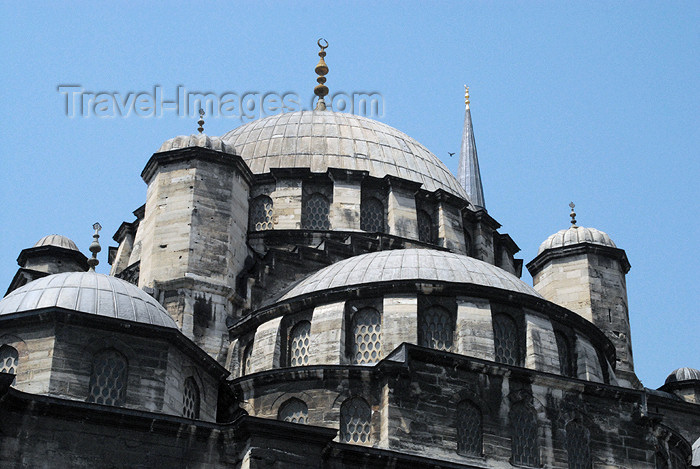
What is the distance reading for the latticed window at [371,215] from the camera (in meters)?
36.0

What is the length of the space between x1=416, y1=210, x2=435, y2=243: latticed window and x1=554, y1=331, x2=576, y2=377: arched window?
27.9ft

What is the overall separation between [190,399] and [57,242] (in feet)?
42.5

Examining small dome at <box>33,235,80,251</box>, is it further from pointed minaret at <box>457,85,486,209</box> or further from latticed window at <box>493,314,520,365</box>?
pointed minaret at <box>457,85,486,209</box>

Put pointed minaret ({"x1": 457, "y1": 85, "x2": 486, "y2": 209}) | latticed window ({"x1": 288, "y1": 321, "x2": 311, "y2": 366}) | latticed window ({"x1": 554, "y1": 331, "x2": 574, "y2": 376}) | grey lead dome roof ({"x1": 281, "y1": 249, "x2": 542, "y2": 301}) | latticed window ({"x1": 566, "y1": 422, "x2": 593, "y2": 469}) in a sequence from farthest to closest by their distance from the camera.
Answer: pointed minaret ({"x1": 457, "y1": 85, "x2": 486, "y2": 209}) < grey lead dome roof ({"x1": 281, "y1": 249, "x2": 542, "y2": 301}) < latticed window ({"x1": 554, "y1": 331, "x2": 574, "y2": 376}) < latticed window ({"x1": 288, "y1": 321, "x2": 311, "y2": 366}) < latticed window ({"x1": 566, "y1": 422, "x2": 593, "y2": 469})

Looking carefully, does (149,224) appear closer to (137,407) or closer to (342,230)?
(342,230)

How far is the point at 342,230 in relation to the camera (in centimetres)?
3512

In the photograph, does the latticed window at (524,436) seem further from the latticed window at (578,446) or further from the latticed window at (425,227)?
the latticed window at (425,227)

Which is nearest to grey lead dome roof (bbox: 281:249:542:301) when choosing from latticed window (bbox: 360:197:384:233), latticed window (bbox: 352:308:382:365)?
latticed window (bbox: 352:308:382:365)

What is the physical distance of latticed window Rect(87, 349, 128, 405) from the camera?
2402cm

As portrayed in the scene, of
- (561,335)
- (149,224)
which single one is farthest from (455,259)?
(149,224)

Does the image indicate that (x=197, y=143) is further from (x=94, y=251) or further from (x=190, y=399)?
(x=190, y=399)

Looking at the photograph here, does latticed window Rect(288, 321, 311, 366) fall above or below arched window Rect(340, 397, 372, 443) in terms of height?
above

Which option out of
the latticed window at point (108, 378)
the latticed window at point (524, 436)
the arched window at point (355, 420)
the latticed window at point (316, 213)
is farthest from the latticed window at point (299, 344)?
the latticed window at point (316, 213)

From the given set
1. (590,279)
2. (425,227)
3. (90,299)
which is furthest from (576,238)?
(90,299)
